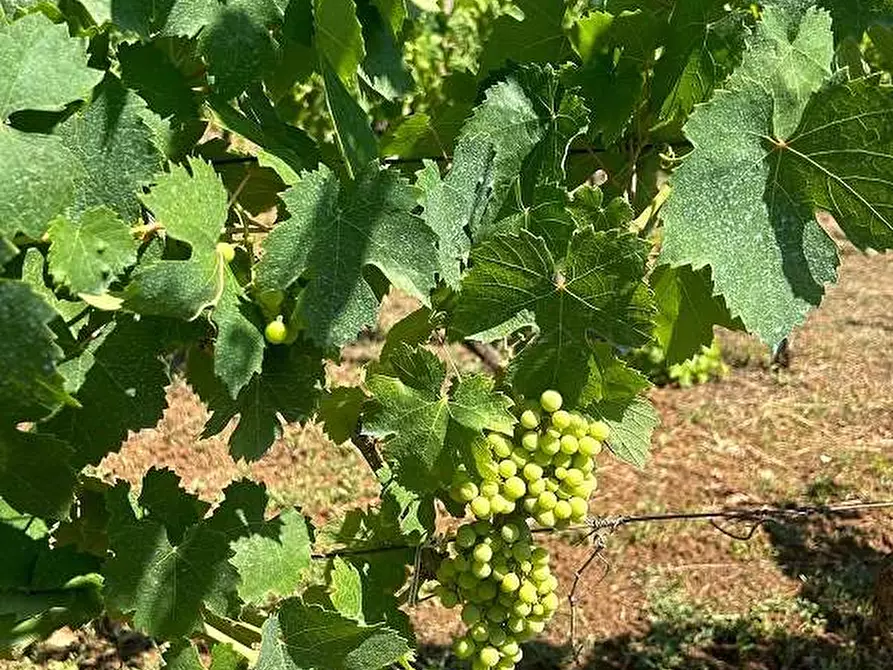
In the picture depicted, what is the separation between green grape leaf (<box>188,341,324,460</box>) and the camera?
1211 millimetres

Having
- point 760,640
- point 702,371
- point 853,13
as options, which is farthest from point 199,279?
point 702,371

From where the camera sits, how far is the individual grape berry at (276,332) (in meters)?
1.13

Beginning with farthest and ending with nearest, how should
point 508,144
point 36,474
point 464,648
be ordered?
point 464,648, point 508,144, point 36,474

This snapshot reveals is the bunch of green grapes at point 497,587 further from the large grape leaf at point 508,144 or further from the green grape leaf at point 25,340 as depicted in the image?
the green grape leaf at point 25,340

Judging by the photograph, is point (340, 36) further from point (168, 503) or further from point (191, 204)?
point (168, 503)

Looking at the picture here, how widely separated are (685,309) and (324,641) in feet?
1.94

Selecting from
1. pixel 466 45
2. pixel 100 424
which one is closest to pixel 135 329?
pixel 100 424

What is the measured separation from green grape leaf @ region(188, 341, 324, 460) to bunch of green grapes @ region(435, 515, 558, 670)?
0.26 meters

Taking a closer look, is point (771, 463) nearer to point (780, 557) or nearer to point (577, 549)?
point (780, 557)

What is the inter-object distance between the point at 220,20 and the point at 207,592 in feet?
2.07

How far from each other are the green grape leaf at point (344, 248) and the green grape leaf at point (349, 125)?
0.06 m

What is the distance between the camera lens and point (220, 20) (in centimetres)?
116

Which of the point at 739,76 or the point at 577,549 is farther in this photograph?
the point at 577,549

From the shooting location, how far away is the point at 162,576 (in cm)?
133
